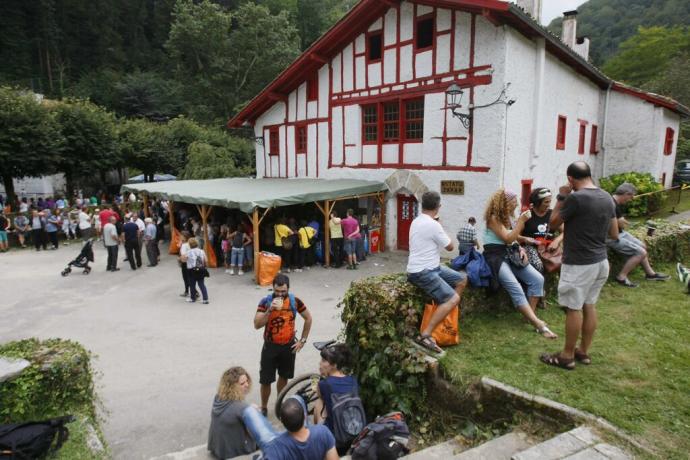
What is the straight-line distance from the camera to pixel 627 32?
172ft

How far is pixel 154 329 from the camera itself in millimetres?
8195

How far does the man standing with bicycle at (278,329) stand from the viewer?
4.84 meters

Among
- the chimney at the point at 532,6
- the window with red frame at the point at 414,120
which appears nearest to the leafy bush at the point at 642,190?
the chimney at the point at 532,6

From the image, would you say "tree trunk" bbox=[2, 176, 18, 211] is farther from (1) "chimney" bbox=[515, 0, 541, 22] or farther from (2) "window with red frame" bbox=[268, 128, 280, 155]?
(1) "chimney" bbox=[515, 0, 541, 22]

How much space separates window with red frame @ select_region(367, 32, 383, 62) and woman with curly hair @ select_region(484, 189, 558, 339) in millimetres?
10694

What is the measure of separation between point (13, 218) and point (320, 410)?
62.3ft

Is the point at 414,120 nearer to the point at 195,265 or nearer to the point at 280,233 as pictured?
the point at 280,233

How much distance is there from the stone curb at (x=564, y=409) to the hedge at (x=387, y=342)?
2.35 feet

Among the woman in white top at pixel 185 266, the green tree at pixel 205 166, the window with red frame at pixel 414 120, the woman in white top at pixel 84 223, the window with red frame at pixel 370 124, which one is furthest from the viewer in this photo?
the green tree at pixel 205 166

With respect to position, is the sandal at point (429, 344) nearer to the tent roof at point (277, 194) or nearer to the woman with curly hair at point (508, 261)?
the woman with curly hair at point (508, 261)

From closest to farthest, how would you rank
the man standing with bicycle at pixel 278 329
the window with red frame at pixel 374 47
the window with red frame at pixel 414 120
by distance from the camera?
the man standing with bicycle at pixel 278 329, the window with red frame at pixel 414 120, the window with red frame at pixel 374 47

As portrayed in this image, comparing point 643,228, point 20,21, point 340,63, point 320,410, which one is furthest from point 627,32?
point 20,21

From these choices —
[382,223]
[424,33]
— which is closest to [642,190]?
[382,223]

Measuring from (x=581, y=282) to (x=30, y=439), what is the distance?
A: 15.8 ft
